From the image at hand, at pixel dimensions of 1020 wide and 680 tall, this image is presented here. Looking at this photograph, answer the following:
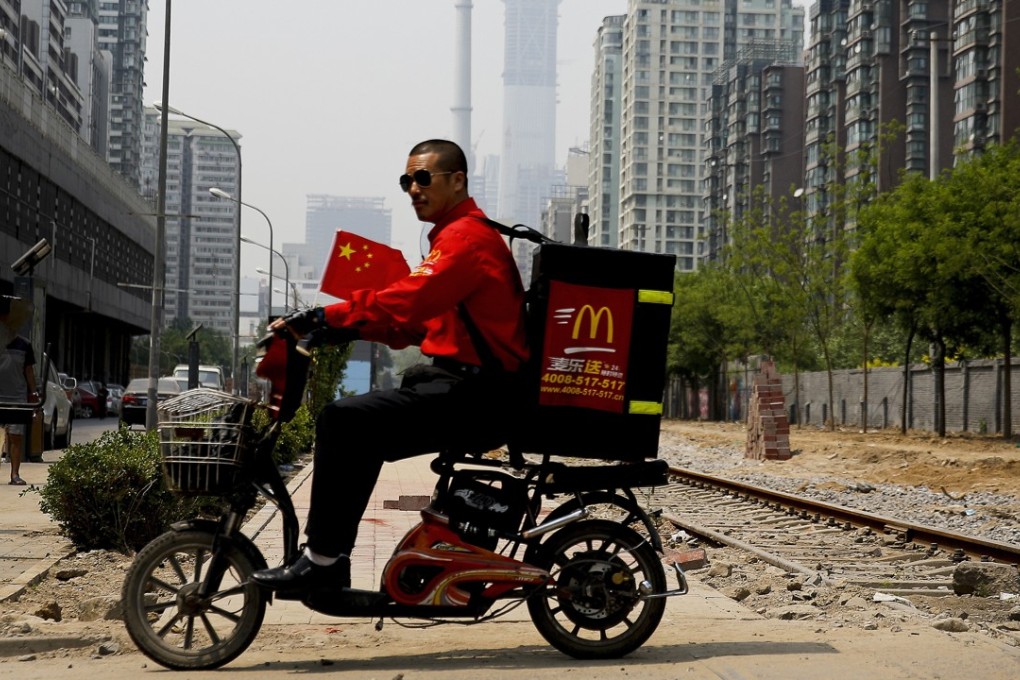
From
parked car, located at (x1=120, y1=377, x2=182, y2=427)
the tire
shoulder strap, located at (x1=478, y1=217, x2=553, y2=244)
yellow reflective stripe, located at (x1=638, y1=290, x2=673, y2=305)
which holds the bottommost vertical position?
the tire

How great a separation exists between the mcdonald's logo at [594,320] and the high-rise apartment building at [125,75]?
170347 mm

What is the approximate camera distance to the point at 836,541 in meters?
12.2

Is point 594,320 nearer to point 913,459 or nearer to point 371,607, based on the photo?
point 371,607

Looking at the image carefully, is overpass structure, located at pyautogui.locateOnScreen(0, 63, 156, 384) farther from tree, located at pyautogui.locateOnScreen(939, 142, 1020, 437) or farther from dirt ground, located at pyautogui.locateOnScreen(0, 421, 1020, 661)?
tree, located at pyautogui.locateOnScreen(939, 142, 1020, 437)

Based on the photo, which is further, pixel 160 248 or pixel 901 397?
pixel 901 397

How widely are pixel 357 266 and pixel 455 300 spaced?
570 millimetres

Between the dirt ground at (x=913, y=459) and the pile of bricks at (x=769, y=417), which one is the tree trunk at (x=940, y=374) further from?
the pile of bricks at (x=769, y=417)

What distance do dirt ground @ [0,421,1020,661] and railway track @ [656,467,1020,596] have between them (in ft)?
12.6

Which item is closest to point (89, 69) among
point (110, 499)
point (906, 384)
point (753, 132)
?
point (753, 132)

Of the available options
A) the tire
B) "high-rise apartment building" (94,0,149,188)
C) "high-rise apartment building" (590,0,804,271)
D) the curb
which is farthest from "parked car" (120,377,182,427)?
"high-rise apartment building" (590,0,804,271)

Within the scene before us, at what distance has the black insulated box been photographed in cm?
581

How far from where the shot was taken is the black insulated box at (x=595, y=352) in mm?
5812

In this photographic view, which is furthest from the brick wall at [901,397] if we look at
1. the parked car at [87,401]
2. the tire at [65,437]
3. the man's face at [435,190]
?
the man's face at [435,190]

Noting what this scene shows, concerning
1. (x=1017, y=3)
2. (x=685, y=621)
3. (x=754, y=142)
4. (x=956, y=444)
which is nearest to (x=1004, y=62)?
(x=1017, y=3)
